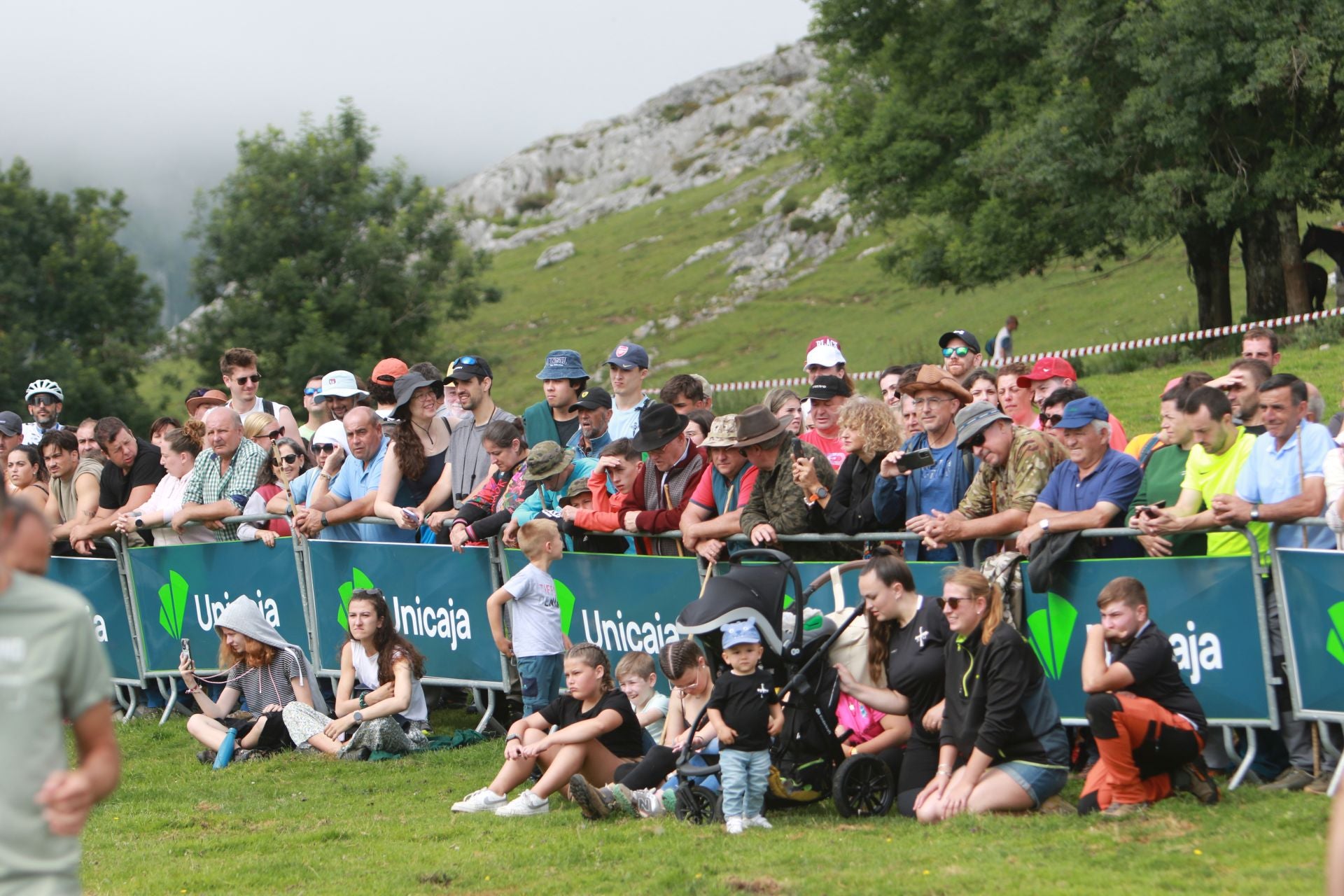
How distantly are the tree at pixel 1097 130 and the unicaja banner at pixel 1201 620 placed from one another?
69.6ft

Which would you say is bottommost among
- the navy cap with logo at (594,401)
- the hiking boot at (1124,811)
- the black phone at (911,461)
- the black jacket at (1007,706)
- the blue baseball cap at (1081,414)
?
the hiking boot at (1124,811)

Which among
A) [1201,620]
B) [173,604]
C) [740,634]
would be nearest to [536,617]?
[740,634]

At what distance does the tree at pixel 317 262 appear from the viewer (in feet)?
167

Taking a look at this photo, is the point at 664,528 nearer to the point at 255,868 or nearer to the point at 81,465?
the point at 255,868

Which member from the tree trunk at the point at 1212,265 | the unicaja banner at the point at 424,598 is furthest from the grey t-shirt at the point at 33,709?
the tree trunk at the point at 1212,265

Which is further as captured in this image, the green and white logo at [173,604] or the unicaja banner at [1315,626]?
the green and white logo at [173,604]

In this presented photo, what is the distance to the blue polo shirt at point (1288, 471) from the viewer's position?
24.8ft

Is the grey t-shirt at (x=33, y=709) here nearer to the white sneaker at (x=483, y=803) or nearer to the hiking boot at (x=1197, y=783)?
the white sneaker at (x=483, y=803)

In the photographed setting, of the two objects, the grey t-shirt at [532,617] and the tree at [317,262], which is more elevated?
the tree at [317,262]

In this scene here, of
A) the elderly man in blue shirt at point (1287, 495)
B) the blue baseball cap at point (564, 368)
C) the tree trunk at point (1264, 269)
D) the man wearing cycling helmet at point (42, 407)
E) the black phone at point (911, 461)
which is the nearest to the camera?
the elderly man in blue shirt at point (1287, 495)

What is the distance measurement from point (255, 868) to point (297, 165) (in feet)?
156

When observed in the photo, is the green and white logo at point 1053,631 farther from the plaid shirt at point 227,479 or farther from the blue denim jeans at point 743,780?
the plaid shirt at point 227,479

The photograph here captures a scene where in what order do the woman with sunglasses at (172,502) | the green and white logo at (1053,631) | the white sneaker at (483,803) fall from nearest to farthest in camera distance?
the green and white logo at (1053,631) < the white sneaker at (483,803) < the woman with sunglasses at (172,502)

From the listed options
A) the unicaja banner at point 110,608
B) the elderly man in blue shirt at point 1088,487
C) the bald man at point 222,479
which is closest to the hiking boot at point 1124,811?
the elderly man in blue shirt at point 1088,487
